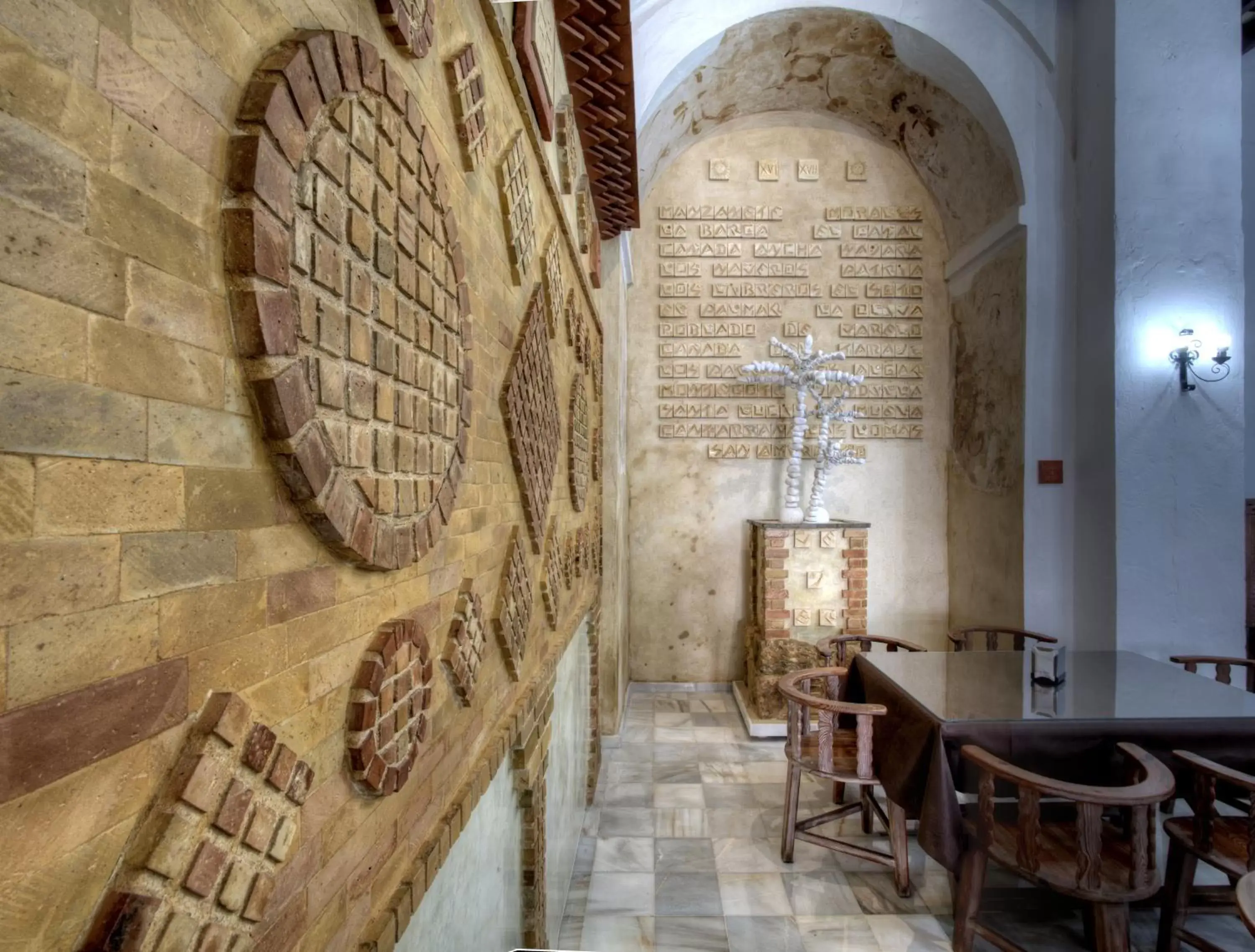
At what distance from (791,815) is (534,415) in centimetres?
225

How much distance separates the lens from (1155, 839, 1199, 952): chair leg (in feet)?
7.02

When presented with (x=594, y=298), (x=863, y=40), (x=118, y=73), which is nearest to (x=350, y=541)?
(x=118, y=73)

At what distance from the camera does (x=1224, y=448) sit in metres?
3.70

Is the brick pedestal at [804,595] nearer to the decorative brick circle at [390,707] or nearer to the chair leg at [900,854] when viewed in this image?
the chair leg at [900,854]

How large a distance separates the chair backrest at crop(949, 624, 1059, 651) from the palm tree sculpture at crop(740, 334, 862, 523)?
4.13 feet

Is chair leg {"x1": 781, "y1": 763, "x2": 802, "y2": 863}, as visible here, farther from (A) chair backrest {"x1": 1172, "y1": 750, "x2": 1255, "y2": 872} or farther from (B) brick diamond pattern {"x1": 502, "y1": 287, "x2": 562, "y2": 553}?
(B) brick diamond pattern {"x1": 502, "y1": 287, "x2": 562, "y2": 553}

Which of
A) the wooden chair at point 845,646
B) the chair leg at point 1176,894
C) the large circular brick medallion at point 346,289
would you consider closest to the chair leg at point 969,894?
the chair leg at point 1176,894

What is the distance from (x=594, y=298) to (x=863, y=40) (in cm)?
297

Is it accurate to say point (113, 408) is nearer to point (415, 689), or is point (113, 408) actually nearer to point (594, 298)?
point (415, 689)

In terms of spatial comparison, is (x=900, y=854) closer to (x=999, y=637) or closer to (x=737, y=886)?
(x=737, y=886)

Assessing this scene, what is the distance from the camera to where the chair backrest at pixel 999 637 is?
373cm

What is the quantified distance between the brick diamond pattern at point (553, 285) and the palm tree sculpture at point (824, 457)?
9.46 ft

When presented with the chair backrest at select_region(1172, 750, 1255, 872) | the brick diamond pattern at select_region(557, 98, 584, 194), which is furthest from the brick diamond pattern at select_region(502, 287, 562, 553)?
the chair backrest at select_region(1172, 750, 1255, 872)

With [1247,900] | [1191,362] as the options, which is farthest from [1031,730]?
[1191,362]
